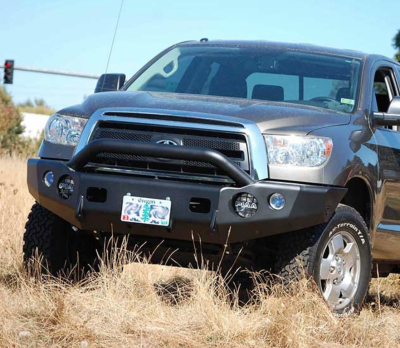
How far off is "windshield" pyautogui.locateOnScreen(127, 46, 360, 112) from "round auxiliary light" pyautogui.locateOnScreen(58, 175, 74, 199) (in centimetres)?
143

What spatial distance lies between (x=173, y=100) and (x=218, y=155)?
866 millimetres

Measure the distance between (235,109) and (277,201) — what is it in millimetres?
670

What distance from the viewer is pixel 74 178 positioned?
19.2ft

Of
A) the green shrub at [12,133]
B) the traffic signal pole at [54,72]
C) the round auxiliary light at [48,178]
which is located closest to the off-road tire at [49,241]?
the round auxiliary light at [48,178]

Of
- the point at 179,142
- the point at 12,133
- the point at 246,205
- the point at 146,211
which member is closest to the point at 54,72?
the point at 12,133

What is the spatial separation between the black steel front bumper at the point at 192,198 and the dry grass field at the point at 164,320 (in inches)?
13.5

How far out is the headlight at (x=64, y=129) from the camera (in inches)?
241

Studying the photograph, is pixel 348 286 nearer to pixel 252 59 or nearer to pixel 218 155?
pixel 218 155

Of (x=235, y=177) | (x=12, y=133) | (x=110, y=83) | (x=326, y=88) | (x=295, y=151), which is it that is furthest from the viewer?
(x=12, y=133)

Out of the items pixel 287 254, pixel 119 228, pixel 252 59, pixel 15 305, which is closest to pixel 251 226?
pixel 287 254

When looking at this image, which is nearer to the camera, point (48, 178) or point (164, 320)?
point (164, 320)

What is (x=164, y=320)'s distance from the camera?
525 cm

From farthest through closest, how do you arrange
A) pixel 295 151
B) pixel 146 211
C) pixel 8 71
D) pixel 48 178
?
pixel 8 71 < pixel 48 178 < pixel 295 151 < pixel 146 211

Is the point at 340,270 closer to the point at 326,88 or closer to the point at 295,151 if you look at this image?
the point at 295,151
